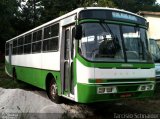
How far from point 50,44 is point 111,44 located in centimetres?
347

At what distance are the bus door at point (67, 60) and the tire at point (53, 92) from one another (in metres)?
0.86

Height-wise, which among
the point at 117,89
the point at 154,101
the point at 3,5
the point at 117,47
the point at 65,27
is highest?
the point at 3,5

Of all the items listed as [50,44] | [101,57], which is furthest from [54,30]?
[101,57]

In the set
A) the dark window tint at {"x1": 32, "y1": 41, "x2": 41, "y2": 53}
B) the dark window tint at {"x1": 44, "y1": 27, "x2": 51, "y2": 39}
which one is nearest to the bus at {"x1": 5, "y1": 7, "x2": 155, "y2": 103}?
the dark window tint at {"x1": 44, "y1": 27, "x2": 51, "y2": 39}

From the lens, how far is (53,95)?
11.3 m

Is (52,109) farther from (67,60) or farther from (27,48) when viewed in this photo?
(27,48)

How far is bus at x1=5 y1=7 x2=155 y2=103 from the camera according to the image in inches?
334

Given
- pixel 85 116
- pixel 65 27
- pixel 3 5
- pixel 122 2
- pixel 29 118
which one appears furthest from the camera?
pixel 122 2

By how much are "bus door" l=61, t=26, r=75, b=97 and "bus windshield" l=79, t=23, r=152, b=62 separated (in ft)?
2.86

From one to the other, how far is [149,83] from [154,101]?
2.70m

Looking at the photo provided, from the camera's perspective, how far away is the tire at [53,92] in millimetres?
10903

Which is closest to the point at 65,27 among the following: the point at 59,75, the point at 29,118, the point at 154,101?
the point at 59,75

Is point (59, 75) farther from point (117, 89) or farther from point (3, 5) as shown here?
point (3, 5)

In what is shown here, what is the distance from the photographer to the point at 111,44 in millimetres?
8859
